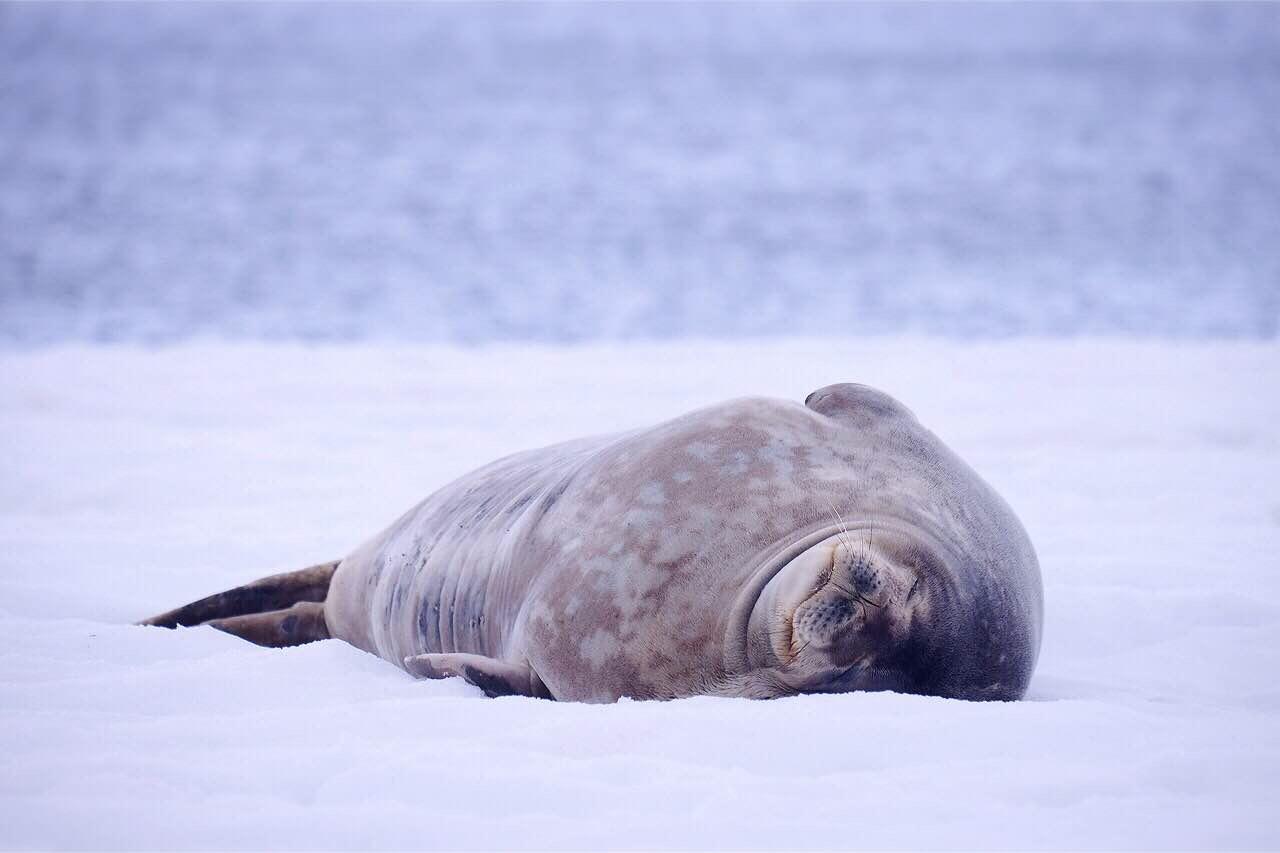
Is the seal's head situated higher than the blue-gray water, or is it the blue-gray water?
the blue-gray water

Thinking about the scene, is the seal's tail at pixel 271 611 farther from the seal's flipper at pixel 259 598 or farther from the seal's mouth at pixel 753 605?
the seal's mouth at pixel 753 605

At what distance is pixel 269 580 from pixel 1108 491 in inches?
126

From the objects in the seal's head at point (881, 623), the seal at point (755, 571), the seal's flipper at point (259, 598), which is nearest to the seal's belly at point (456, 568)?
the seal at point (755, 571)

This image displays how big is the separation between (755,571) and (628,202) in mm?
24899

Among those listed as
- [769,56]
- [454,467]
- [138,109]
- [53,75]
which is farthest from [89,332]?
[769,56]

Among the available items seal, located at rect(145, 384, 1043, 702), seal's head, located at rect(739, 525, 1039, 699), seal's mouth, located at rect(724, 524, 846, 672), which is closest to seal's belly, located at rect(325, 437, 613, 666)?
seal, located at rect(145, 384, 1043, 702)

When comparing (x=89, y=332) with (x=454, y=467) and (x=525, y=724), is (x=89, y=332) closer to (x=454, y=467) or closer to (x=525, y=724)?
(x=454, y=467)

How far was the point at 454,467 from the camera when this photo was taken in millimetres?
6305

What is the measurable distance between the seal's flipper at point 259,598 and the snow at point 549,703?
181 millimetres

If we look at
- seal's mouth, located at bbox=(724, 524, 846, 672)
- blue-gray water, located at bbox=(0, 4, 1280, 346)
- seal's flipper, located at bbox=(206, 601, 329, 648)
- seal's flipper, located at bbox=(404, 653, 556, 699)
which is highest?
blue-gray water, located at bbox=(0, 4, 1280, 346)

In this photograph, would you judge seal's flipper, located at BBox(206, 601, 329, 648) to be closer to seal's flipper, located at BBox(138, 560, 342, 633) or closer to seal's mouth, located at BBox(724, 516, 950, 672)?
seal's flipper, located at BBox(138, 560, 342, 633)

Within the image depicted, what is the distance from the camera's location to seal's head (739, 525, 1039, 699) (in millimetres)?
2701

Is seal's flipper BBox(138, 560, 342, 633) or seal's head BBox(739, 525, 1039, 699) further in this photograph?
seal's flipper BBox(138, 560, 342, 633)

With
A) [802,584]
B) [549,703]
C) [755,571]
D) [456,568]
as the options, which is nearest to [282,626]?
[456,568]
